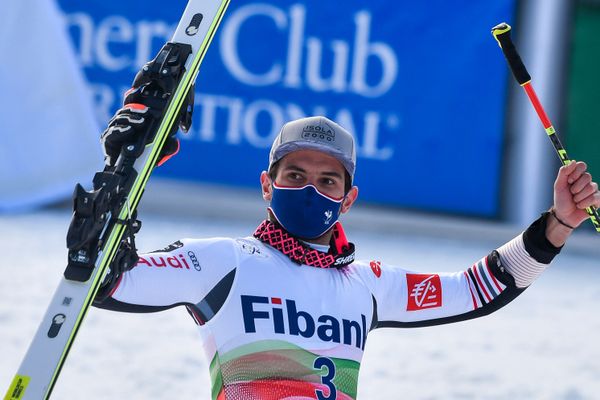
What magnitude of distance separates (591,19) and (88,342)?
5038 mm

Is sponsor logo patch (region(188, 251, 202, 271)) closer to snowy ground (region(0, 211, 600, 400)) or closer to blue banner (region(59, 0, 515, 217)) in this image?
snowy ground (region(0, 211, 600, 400))

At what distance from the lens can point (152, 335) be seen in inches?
234

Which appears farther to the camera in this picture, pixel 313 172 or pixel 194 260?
pixel 313 172

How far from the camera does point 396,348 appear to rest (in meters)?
6.00

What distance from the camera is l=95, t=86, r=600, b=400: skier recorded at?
10.3 feet

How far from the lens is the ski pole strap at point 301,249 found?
3.35m

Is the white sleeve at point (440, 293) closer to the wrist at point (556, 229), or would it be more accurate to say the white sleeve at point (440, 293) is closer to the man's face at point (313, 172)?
the wrist at point (556, 229)

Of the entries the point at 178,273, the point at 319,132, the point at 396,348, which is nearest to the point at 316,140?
the point at 319,132

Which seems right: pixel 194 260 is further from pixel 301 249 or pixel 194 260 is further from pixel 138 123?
pixel 138 123

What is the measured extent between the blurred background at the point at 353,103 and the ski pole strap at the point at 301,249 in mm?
5093

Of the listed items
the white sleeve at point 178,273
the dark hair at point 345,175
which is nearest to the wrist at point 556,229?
the dark hair at point 345,175

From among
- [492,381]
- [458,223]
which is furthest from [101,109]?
[492,381]

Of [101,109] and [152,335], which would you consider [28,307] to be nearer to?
[152,335]

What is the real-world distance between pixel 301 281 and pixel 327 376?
10.8 inches
